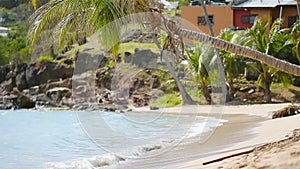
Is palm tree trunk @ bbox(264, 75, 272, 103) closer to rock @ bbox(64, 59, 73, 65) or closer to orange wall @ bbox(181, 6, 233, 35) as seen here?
orange wall @ bbox(181, 6, 233, 35)

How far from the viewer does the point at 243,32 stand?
69.5 ft

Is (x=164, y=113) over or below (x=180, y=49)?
below

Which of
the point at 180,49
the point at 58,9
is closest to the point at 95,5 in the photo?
the point at 58,9

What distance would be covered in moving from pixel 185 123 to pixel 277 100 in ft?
19.9

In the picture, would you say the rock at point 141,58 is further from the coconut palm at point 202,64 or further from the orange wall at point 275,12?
the orange wall at point 275,12

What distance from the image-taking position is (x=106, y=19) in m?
10.3

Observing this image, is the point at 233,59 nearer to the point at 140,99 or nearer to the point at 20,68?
the point at 140,99

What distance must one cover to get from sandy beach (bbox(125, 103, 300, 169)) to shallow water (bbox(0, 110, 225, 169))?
0.82 m

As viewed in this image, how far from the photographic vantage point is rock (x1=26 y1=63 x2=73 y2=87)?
3075cm

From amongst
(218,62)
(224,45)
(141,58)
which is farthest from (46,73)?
(224,45)

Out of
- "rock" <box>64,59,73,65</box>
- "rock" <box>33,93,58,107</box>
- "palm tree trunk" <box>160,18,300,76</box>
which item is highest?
"palm tree trunk" <box>160,18,300,76</box>

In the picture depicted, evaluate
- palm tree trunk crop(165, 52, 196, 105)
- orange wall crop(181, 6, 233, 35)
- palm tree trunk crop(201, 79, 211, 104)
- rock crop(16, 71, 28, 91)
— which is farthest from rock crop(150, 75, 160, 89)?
rock crop(16, 71, 28, 91)

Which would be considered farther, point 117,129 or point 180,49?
point 117,129

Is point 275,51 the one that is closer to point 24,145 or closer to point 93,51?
point 93,51
